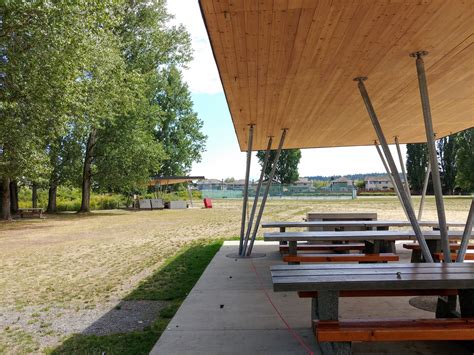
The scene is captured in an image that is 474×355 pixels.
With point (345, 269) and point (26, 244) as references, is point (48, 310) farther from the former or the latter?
point (26, 244)

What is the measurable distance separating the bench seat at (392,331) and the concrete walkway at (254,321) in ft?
1.91

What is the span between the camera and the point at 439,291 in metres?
3.36

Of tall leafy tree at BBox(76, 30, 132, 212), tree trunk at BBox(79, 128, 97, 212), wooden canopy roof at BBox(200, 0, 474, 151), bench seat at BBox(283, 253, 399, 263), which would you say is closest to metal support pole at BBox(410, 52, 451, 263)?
wooden canopy roof at BBox(200, 0, 474, 151)

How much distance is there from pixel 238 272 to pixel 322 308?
12.4 ft

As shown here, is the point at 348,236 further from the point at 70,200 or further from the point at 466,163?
the point at 466,163

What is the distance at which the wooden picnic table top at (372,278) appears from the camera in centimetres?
295

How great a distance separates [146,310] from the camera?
5027 millimetres

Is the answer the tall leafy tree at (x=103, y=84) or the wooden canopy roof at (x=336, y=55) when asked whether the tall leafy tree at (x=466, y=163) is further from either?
the wooden canopy roof at (x=336, y=55)

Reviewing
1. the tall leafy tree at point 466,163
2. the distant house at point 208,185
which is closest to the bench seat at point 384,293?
the tall leafy tree at point 466,163

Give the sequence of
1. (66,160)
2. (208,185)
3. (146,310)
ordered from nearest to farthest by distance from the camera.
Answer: (146,310), (66,160), (208,185)

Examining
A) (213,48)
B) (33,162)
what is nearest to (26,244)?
(33,162)

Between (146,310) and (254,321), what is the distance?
1539 mm

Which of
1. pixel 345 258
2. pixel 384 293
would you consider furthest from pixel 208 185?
pixel 384 293

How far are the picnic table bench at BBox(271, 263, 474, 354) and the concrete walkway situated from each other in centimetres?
45
